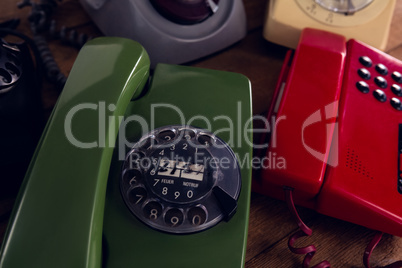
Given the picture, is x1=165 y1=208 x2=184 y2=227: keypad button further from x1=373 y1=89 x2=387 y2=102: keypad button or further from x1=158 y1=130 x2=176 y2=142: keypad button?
x1=373 y1=89 x2=387 y2=102: keypad button

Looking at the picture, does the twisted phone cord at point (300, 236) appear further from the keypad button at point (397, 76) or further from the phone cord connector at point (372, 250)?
the keypad button at point (397, 76)

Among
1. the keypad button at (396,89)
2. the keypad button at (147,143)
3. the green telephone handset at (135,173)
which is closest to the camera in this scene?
the green telephone handset at (135,173)

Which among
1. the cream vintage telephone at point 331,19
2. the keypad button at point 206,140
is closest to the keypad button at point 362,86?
the cream vintage telephone at point 331,19

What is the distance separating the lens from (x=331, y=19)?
0.62m

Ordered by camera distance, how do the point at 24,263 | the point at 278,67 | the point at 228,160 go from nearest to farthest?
the point at 24,263, the point at 228,160, the point at 278,67

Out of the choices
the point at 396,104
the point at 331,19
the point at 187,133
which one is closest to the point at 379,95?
the point at 396,104

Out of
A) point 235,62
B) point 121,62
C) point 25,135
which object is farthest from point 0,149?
point 235,62

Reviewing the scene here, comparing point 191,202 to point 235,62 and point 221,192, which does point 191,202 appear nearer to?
point 221,192

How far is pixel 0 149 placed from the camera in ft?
1.41

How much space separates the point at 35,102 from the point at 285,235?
38cm

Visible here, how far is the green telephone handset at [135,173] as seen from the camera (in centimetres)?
32

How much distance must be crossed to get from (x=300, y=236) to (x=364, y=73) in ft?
0.87

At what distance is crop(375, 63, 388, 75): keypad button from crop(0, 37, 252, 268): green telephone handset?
23 cm

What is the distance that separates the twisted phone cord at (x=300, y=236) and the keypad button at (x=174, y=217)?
15 cm
